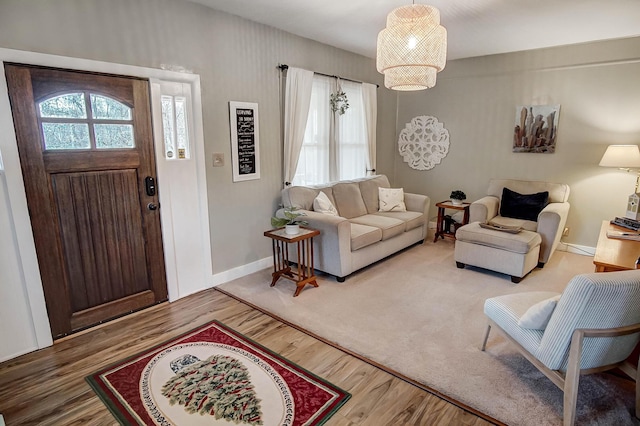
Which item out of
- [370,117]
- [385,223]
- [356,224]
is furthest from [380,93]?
[356,224]

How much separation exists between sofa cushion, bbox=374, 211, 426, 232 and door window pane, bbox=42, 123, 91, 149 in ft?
11.3

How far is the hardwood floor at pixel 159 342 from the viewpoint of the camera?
1921 mm

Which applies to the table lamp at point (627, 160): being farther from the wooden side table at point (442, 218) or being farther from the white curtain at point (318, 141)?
the white curtain at point (318, 141)

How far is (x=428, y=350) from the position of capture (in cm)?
251

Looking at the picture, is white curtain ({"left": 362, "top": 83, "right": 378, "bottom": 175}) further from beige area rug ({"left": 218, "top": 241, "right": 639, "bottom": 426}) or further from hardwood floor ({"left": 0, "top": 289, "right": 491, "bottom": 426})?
hardwood floor ({"left": 0, "top": 289, "right": 491, "bottom": 426})

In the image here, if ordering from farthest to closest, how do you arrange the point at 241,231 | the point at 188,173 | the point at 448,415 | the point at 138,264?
the point at 241,231 < the point at 188,173 < the point at 138,264 < the point at 448,415

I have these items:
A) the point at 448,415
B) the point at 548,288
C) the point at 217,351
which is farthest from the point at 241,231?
the point at 548,288

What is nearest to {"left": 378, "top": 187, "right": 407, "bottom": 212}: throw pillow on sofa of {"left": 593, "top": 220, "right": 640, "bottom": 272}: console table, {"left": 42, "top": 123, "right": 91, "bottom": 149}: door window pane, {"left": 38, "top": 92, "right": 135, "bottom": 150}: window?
{"left": 593, "top": 220, "right": 640, "bottom": 272}: console table

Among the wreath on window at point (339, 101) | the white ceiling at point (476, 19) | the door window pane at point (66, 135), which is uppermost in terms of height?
the white ceiling at point (476, 19)

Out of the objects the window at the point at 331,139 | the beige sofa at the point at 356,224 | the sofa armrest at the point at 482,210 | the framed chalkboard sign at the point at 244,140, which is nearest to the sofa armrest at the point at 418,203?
the beige sofa at the point at 356,224

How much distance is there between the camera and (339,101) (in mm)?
4773

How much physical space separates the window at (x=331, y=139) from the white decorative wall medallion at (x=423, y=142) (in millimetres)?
982

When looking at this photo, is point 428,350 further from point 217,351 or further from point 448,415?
point 217,351

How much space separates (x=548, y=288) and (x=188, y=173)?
12.4ft
